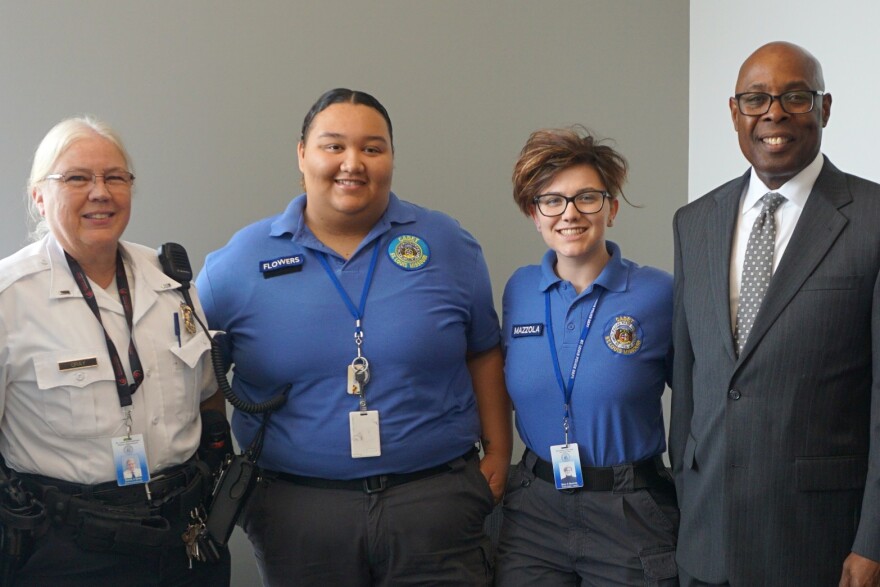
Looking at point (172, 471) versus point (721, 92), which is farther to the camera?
point (721, 92)

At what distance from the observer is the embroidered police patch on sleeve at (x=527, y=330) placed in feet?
8.08

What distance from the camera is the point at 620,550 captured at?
2264 mm

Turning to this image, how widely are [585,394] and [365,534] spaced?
2.31 ft

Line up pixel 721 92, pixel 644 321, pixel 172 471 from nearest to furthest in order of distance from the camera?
pixel 172 471, pixel 644 321, pixel 721 92

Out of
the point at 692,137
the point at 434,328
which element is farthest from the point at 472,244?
the point at 692,137

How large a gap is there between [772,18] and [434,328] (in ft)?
6.58

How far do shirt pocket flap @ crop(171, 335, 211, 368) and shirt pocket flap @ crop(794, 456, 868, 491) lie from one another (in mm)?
1474

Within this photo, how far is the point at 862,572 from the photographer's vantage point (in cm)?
188

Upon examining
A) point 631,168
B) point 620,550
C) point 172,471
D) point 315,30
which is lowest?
point 620,550

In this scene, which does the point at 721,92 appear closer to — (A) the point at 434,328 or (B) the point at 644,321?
(B) the point at 644,321

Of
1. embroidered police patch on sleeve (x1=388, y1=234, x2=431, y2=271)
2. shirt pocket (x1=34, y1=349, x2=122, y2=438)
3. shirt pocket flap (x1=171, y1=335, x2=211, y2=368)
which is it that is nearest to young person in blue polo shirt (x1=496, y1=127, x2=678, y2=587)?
embroidered police patch on sleeve (x1=388, y1=234, x2=431, y2=271)

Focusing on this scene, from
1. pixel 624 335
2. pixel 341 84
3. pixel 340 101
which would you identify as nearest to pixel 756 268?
pixel 624 335

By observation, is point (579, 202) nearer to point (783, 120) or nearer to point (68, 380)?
point (783, 120)

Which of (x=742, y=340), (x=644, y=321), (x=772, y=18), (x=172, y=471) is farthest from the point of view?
(x=772, y=18)
